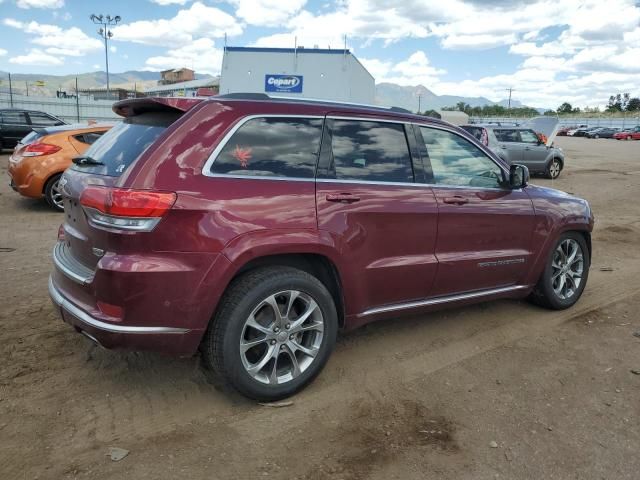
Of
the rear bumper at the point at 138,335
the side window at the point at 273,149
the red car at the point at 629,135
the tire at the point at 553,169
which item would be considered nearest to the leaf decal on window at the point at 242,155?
the side window at the point at 273,149

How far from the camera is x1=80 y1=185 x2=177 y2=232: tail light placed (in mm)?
2846

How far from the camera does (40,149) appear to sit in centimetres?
863

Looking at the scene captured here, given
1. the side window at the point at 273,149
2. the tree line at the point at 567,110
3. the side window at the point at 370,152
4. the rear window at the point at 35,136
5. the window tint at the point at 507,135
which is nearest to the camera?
the side window at the point at 273,149

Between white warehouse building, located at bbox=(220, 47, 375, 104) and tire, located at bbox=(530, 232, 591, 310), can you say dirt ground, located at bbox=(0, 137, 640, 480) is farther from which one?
white warehouse building, located at bbox=(220, 47, 375, 104)

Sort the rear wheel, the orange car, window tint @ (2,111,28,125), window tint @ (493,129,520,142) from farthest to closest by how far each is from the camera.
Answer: window tint @ (2,111,28,125), the rear wheel, window tint @ (493,129,520,142), the orange car

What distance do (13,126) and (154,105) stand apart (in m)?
17.1

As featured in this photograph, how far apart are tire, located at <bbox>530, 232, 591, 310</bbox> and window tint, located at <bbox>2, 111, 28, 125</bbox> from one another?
58.4 ft

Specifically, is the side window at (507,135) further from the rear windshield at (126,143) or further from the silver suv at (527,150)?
the rear windshield at (126,143)

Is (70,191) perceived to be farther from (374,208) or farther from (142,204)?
(374,208)

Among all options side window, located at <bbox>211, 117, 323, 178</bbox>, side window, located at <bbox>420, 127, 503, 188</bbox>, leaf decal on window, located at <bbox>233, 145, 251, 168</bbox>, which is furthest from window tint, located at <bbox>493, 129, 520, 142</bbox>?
leaf decal on window, located at <bbox>233, 145, 251, 168</bbox>

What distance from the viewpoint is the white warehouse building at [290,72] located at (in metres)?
32.2

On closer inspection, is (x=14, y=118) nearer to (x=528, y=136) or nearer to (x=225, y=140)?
(x=528, y=136)

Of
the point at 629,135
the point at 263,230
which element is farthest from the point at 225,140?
the point at 629,135

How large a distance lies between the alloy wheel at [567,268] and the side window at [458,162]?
112cm
